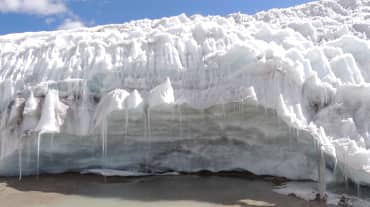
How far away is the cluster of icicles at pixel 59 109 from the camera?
10.9 m

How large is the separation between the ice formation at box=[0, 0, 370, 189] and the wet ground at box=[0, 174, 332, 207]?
51cm

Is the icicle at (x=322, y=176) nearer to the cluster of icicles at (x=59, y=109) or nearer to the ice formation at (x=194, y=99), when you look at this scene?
the ice formation at (x=194, y=99)

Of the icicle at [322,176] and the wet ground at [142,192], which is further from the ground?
the icicle at [322,176]

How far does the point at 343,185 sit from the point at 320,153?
0.95 metres

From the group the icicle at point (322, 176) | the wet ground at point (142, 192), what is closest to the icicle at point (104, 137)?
the wet ground at point (142, 192)

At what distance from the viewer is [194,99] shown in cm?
1090

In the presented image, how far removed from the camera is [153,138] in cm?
1157

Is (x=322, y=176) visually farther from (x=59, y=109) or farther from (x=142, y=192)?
(x=59, y=109)

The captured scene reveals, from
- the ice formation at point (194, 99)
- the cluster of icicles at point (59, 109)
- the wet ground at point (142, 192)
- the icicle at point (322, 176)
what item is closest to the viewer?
the icicle at point (322, 176)

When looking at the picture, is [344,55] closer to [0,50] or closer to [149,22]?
[149,22]

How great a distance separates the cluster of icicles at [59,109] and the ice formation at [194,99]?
0.09 feet

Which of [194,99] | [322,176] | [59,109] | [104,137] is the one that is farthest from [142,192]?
[322,176]

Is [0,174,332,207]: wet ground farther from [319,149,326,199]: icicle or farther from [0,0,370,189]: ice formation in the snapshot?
[0,0,370,189]: ice formation

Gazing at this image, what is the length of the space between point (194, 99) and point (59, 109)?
312cm
